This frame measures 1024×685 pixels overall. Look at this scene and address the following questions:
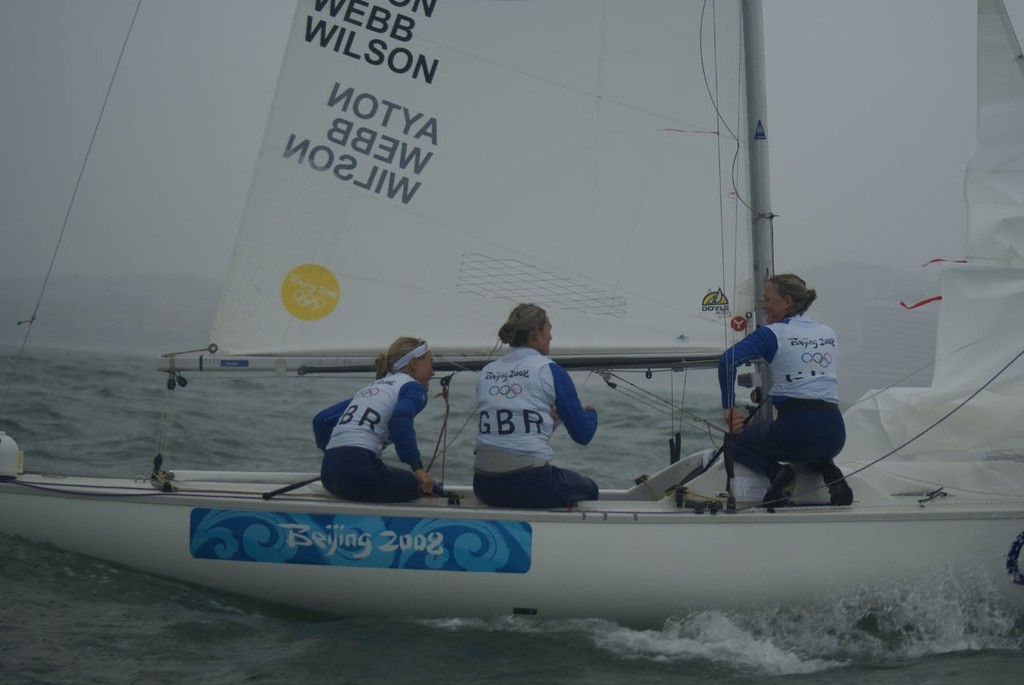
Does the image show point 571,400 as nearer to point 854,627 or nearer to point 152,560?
point 854,627

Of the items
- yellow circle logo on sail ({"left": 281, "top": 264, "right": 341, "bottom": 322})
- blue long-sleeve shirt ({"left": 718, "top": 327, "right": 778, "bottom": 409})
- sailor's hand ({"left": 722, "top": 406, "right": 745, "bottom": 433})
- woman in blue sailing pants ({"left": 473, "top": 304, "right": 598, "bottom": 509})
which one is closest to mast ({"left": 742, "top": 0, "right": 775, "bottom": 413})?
blue long-sleeve shirt ({"left": 718, "top": 327, "right": 778, "bottom": 409})

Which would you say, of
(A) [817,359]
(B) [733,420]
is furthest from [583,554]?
(A) [817,359]

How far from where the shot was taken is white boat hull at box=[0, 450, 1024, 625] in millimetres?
4516

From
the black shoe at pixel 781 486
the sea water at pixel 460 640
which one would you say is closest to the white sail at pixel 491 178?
the sea water at pixel 460 640

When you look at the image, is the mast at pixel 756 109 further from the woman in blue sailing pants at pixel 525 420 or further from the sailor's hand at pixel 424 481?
the sailor's hand at pixel 424 481

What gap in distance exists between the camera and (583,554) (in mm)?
4512

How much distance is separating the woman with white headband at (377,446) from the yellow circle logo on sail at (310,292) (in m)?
0.95

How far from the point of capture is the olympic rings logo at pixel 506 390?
4543mm

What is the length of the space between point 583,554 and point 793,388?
1178mm

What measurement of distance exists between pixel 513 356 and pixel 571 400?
0.35 meters

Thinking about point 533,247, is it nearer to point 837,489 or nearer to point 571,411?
point 571,411

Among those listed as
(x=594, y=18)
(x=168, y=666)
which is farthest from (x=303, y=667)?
(x=594, y=18)

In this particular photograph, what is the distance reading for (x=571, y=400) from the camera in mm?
4473

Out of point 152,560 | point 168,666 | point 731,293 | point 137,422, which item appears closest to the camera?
point 168,666
